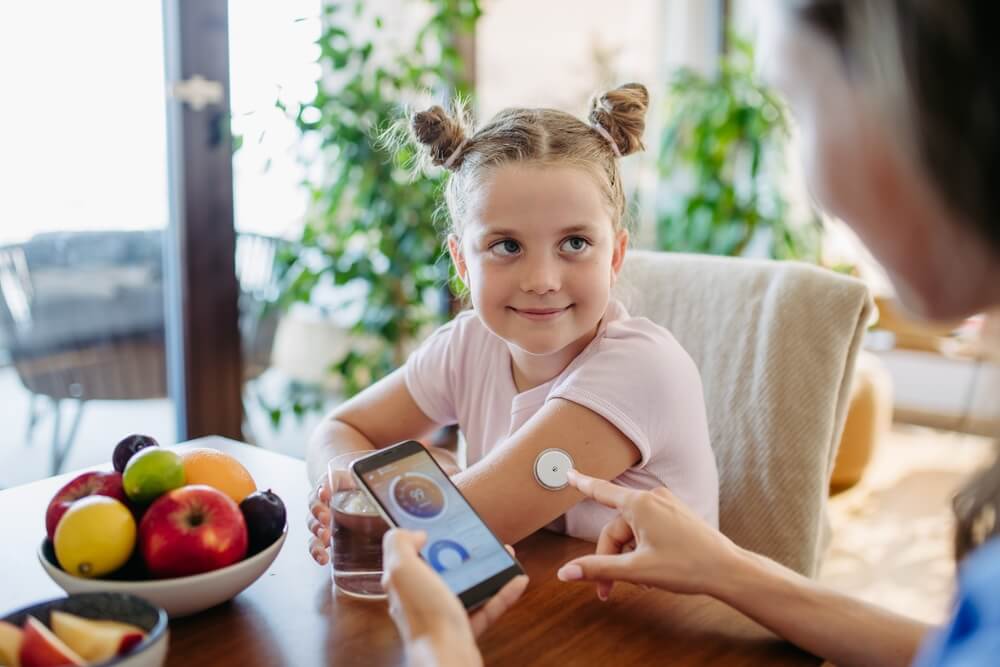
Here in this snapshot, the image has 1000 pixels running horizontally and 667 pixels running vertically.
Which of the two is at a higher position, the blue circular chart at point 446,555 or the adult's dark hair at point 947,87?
the adult's dark hair at point 947,87

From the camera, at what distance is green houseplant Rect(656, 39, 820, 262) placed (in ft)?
12.3

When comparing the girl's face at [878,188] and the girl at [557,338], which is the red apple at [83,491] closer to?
the girl at [557,338]

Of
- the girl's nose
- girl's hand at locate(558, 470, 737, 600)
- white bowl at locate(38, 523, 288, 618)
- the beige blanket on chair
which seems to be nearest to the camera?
white bowl at locate(38, 523, 288, 618)

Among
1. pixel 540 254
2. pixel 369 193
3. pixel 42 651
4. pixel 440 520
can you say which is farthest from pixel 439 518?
pixel 369 193

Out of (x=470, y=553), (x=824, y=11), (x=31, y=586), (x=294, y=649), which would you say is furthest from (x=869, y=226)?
(x=31, y=586)

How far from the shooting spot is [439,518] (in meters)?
0.83

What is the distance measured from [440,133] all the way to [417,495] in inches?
24.0

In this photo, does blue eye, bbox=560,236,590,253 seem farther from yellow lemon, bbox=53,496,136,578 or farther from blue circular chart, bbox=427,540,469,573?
yellow lemon, bbox=53,496,136,578

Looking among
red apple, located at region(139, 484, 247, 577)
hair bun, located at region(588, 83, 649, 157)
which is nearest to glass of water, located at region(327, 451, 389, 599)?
red apple, located at region(139, 484, 247, 577)

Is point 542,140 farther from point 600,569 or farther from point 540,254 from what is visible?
point 600,569

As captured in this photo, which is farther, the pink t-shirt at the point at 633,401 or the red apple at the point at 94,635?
the pink t-shirt at the point at 633,401

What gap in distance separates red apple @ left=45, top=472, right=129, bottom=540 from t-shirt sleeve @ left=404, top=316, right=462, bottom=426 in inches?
23.8

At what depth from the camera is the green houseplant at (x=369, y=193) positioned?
2584mm

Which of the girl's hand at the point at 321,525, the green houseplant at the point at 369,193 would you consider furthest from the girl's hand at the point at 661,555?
the green houseplant at the point at 369,193
